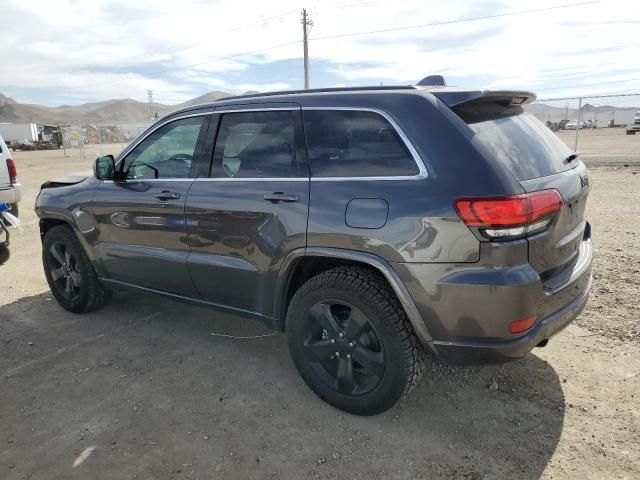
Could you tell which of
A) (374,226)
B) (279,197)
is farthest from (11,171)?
(374,226)

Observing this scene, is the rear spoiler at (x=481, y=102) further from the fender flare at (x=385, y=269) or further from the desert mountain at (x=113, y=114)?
the desert mountain at (x=113, y=114)

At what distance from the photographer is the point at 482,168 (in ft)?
7.85

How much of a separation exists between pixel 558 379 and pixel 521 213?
4.98ft

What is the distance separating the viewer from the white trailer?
4847 centimetres

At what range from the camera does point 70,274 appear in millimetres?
4598

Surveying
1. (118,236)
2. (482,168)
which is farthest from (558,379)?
(118,236)

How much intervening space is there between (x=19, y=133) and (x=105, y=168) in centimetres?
5452

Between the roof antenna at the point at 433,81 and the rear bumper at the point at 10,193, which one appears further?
the rear bumper at the point at 10,193

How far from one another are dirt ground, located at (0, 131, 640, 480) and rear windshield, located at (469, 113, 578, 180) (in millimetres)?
1400

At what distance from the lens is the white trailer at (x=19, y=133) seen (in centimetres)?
4847

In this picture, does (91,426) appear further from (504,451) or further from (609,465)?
(609,465)

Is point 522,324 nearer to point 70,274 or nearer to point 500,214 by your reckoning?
point 500,214

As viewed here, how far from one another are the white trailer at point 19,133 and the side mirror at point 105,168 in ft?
167

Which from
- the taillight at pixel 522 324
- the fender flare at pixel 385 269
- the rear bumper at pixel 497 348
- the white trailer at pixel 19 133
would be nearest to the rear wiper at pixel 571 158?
the rear bumper at pixel 497 348
